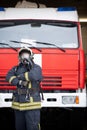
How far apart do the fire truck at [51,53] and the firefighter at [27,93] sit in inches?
42.9

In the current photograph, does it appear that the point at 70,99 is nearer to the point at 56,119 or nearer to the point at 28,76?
the point at 56,119

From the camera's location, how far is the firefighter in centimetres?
639

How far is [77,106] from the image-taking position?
298 inches

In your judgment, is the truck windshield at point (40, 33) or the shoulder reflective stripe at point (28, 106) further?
the truck windshield at point (40, 33)

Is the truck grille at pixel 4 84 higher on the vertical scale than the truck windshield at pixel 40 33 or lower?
lower

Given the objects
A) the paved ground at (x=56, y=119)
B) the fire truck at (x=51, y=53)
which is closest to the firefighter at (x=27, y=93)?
the fire truck at (x=51, y=53)

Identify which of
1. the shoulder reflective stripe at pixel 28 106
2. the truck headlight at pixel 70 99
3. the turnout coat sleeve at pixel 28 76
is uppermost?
the turnout coat sleeve at pixel 28 76

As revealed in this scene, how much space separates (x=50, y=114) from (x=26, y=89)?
1.96 m

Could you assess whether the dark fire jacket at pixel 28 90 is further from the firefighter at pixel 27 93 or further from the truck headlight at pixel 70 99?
the truck headlight at pixel 70 99

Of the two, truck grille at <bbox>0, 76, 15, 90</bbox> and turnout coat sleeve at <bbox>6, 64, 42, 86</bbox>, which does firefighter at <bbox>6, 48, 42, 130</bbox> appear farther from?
truck grille at <bbox>0, 76, 15, 90</bbox>

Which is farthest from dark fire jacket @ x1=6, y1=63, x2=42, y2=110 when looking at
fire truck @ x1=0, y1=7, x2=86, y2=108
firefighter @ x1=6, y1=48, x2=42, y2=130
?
fire truck @ x1=0, y1=7, x2=86, y2=108

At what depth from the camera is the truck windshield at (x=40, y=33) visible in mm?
7965

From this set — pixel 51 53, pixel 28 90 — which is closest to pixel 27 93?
pixel 28 90

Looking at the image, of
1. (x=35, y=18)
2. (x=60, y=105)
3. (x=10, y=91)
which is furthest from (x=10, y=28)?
(x=60, y=105)
